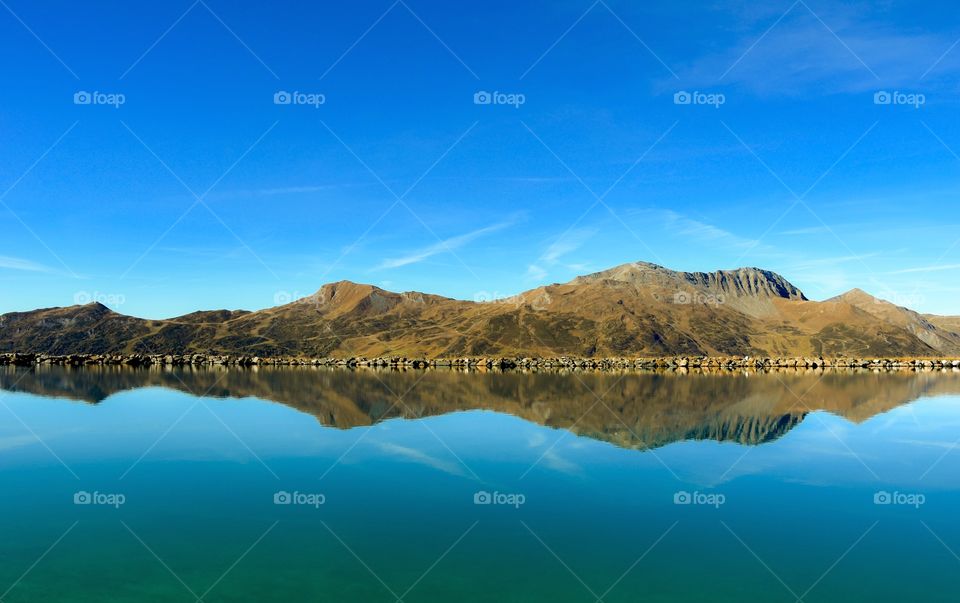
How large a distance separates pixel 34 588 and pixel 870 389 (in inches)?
4993

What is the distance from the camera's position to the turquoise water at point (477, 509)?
21484 mm

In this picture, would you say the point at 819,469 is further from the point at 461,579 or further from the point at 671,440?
the point at 461,579

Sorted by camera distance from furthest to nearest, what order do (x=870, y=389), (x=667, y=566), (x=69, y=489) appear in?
1. (x=870, y=389)
2. (x=69, y=489)
3. (x=667, y=566)

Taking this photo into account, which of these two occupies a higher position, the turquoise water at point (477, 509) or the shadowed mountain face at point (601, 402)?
the shadowed mountain face at point (601, 402)

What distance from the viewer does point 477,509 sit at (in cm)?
3100

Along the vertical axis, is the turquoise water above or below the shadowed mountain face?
below

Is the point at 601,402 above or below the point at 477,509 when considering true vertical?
above

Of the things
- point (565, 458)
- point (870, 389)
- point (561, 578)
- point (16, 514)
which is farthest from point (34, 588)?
point (870, 389)

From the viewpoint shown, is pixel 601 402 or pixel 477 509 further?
pixel 601 402

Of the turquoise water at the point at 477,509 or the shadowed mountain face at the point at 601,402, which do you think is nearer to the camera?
the turquoise water at the point at 477,509

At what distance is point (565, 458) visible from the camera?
4453 cm

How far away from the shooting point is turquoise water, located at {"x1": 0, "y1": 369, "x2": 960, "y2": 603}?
21.5 meters

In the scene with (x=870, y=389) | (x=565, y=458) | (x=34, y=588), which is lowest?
(x=34, y=588)

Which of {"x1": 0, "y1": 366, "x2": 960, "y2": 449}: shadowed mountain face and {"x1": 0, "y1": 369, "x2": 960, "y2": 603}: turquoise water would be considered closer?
{"x1": 0, "y1": 369, "x2": 960, "y2": 603}: turquoise water
